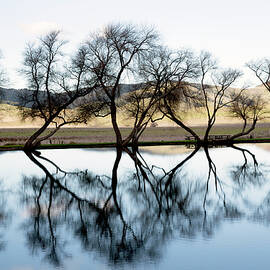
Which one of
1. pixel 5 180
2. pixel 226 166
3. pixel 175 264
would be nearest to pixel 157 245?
pixel 175 264

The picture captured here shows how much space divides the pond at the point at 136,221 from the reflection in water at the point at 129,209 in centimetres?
2

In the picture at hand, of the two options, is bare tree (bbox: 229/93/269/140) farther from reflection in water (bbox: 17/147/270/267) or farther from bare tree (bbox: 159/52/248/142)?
reflection in water (bbox: 17/147/270/267)

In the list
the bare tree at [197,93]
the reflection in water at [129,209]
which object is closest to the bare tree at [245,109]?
the bare tree at [197,93]

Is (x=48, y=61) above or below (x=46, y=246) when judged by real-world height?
above

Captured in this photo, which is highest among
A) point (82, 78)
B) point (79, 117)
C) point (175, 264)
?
point (82, 78)

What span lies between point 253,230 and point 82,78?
28559 millimetres

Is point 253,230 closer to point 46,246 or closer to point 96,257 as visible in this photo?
point 96,257

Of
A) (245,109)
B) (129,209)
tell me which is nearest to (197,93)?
(245,109)

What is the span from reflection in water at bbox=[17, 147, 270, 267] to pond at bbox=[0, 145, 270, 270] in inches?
0.8

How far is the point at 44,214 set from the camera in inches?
426

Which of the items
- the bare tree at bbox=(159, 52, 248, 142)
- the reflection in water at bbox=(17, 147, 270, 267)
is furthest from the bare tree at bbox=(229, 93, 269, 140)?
the reflection in water at bbox=(17, 147, 270, 267)

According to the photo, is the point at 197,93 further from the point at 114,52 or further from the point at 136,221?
the point at 136,221

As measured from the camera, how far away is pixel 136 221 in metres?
9.84

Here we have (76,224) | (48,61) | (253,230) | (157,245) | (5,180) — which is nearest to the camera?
(157,245)
